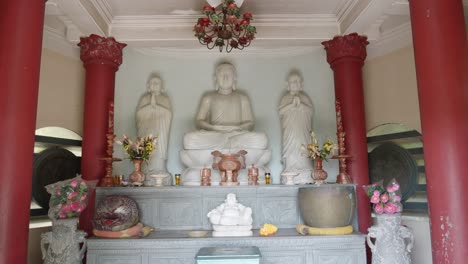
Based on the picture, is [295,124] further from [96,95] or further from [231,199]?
[96,95]

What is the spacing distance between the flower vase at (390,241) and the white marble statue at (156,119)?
3.33m

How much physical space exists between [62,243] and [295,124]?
12.2 ft

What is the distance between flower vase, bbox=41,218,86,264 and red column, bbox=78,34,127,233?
1.31m

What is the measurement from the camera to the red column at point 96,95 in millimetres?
5383

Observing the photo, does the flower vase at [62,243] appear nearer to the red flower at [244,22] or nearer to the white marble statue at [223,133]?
the white marble statue at [223,133]

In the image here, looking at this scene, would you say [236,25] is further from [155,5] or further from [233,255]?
[233,255]

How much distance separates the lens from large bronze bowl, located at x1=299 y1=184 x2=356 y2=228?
14.6ft

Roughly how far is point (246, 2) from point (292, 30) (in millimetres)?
856

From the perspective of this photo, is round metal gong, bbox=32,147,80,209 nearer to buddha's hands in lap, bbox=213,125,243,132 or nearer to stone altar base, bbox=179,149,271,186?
stone altar base, bbox=179,149,271,186

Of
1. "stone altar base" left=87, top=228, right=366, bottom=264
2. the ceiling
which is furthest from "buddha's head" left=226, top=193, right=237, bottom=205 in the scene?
the ceiling

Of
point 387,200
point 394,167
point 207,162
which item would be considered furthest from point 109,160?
point 394,167

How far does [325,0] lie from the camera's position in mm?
5367

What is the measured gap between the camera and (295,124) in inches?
241

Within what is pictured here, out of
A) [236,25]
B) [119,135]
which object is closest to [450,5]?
[236,25]
